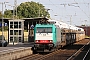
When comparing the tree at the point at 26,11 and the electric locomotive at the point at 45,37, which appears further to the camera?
the tree at the point at 26,11

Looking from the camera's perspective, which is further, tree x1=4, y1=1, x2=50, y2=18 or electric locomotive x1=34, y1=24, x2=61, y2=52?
tree x1=4, y1=1, x2=50, y2=18

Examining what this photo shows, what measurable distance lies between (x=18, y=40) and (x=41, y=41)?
59.2ft

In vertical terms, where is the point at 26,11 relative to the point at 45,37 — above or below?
above

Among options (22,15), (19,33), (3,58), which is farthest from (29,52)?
(22,15)

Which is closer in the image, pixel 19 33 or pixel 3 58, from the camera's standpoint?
pixel 3 58

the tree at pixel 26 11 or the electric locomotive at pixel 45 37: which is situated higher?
the tree at pixel 26 11

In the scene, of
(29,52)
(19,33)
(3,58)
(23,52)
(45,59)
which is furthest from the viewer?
(19,33)

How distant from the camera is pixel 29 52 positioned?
3095 cm

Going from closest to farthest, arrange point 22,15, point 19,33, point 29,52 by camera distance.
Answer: point 29,52
point 19,33
point 22,15

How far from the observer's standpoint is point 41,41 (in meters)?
31.2

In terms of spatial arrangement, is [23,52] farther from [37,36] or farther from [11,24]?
[11,24]

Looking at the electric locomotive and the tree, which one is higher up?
the tree

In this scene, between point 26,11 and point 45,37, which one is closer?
point 45,37

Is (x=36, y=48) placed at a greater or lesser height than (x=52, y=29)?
lesser
